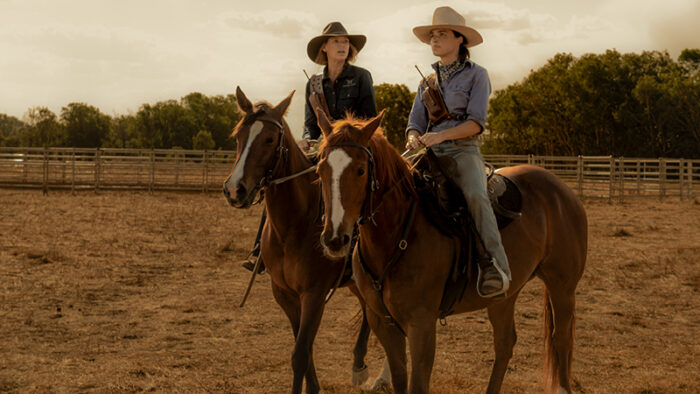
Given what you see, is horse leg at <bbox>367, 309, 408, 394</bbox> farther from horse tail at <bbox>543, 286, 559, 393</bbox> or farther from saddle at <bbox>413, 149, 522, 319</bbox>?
horse tail at <bbox>543, 286, 559, 393</bbox>

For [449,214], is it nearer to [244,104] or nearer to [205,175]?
[244,104]

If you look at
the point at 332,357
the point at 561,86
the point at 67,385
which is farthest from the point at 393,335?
the point at 561,86

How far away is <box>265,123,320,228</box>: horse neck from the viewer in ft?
14.3

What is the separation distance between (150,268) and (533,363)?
6.90 m

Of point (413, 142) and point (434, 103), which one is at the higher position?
point (434, 103)

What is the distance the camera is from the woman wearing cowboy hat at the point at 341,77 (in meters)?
4.95

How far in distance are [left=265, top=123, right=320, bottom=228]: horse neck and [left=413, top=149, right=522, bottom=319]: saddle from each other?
3.58ft

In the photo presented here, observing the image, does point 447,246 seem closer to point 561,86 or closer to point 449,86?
point 449,86

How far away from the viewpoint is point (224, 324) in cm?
704

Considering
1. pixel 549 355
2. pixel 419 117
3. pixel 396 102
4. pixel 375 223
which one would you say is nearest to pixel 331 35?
pixel 419 117

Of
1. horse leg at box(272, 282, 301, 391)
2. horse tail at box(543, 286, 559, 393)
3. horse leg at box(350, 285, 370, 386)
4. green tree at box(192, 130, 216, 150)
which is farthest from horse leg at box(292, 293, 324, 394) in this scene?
green tree at box(192, 130, 216, 150)

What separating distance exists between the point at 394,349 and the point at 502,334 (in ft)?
4.59

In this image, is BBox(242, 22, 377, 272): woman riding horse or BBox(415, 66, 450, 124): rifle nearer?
BBox(415, 66, 450, 124): rifle

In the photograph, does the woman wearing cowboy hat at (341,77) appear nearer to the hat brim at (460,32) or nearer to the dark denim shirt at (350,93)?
the dark denim shirt at (350,93)
